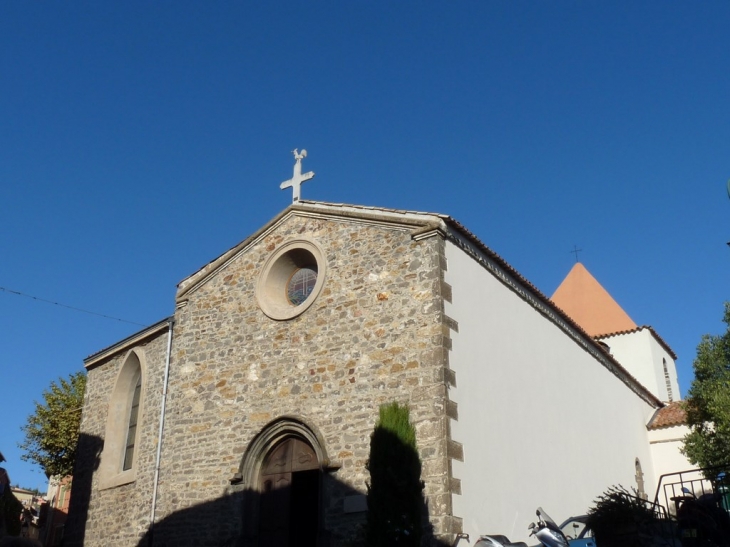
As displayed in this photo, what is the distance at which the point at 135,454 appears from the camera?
1550cm

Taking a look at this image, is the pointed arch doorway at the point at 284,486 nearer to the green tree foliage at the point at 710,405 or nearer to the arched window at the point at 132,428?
the arched window at the point at 132,428

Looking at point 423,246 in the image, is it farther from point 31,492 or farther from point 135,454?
point 31,492

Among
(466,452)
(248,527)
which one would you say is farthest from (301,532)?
(466,452)

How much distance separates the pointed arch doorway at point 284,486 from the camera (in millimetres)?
12969

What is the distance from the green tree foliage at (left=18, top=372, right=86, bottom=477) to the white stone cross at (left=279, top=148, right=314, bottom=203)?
14577mm

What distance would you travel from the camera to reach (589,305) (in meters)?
28.6

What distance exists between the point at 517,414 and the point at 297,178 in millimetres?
6445

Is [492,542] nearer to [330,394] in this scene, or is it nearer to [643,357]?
[330,394]

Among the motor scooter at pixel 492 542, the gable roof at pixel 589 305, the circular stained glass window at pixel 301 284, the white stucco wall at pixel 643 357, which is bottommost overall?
the motor scooter at pixel 492 542

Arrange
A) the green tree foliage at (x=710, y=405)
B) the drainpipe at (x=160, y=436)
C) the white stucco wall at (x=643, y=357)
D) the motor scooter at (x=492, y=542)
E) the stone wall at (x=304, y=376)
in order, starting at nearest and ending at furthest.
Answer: the motor scooter at (x=492, y=542), the stone wall at (x=304, y=376), the drainpipe at (x=160, y=436), the green tree foliage at (x=710, y=405), the white stucco wall at (x=643, y=357)

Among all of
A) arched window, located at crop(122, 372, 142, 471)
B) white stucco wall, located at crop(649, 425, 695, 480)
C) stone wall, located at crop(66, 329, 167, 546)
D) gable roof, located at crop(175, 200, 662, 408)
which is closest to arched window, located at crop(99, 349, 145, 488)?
arched window, located at crop(122, 372, 142, 471)

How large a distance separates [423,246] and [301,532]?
576 cm

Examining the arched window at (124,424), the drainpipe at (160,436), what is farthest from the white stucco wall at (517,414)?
the arched window at (124,424)

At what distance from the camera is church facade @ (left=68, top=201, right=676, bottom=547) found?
39.6 ft
